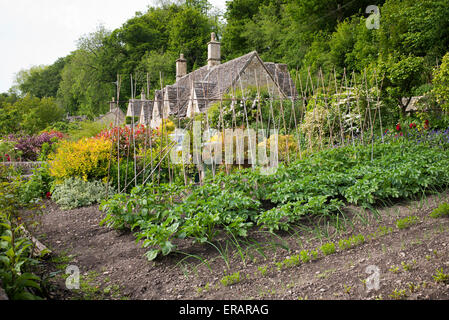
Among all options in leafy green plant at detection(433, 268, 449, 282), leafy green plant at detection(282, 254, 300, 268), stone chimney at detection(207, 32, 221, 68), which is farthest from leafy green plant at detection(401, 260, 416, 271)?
stone chimney at detection(207, 32, 221, 68)

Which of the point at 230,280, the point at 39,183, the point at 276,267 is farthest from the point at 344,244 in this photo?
the point at 39,183

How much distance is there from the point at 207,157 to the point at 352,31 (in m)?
15.1

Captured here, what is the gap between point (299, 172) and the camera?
5.07 metres

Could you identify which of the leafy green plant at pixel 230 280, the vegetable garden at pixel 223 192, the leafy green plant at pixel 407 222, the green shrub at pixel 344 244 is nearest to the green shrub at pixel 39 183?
the vegetable garden at pixel 223 192

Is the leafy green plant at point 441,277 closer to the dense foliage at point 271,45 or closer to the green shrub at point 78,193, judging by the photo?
the green shrub at point 78,193

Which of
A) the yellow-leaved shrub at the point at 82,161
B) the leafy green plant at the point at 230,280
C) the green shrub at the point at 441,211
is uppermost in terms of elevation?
the yellow-leaved shrub at the point at 82,161

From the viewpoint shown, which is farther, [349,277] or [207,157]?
[207,157]

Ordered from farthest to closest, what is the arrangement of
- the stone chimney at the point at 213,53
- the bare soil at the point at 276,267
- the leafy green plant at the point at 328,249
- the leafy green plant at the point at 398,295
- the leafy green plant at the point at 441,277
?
the stone chimney at the point at 213,53 < the leafy green plant at the point at 328,249 < the bare soil at the point at 276,267 < the leafy green plant at the point at 441,277 < the leafy green plant at the point at 398,295

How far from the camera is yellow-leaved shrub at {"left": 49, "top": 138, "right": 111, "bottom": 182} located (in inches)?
260

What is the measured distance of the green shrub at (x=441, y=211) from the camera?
3.60m

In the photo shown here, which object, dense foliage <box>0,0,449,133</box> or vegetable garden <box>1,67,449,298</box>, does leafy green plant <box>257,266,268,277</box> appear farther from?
dense foliage <box>0,0,449,133</box>

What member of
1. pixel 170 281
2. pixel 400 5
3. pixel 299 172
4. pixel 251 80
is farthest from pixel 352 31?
pixel 170 281

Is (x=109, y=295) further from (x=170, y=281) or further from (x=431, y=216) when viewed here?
(x=431, y=216)

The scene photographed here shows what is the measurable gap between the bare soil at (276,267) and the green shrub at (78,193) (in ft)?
5.83
